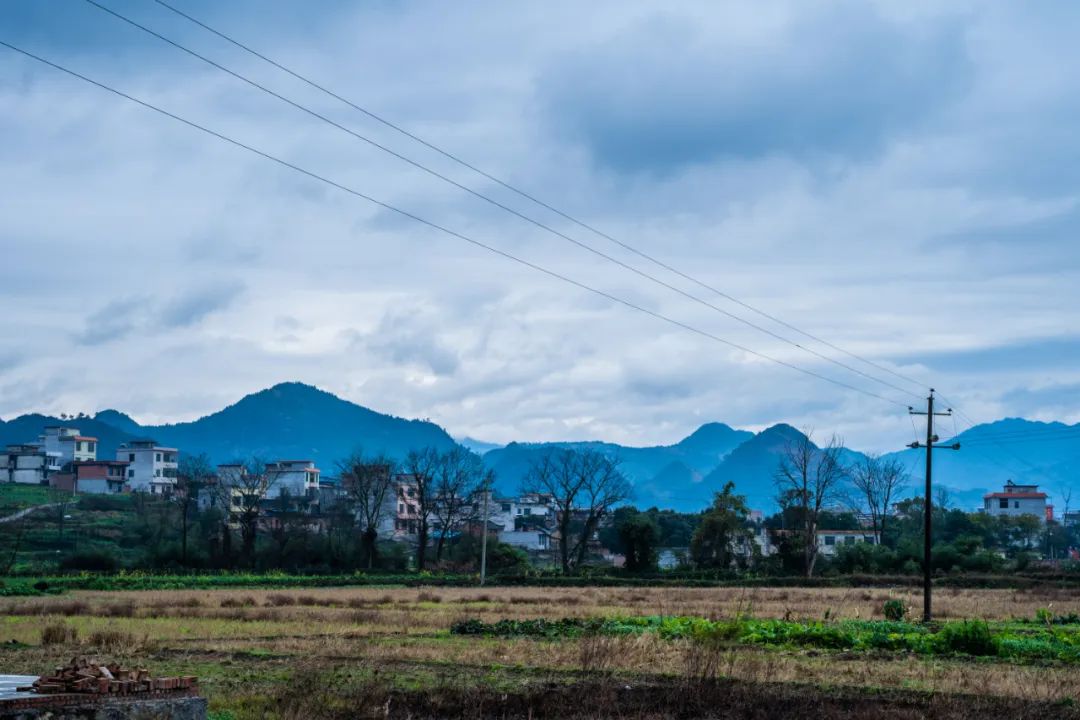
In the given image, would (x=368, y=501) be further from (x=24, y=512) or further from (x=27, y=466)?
(x=27, y=466)

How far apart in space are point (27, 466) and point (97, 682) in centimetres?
19392

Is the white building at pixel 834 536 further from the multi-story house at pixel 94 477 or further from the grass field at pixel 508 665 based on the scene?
the multi-story house at pixel 94 477

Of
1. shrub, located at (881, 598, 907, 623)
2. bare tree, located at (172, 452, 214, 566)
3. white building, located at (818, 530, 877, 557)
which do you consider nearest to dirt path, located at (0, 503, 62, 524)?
bare tree, located at (172, 452, 214, 566)

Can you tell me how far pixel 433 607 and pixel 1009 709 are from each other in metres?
34.5

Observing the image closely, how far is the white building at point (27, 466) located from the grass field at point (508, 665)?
510 ft

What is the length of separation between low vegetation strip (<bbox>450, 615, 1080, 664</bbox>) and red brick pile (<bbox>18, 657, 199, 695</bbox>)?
47.4 ft

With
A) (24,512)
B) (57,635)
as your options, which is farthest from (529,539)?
(57,635)

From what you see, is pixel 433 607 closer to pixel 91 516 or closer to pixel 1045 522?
pixel 91 516

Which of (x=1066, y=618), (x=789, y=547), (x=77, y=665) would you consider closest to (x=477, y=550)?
(x=789, y=547)

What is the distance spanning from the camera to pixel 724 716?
59.7 ft

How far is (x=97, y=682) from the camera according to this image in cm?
1379

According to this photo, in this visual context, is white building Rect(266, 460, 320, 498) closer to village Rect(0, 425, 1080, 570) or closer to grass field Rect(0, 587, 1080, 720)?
village Rect(0, 425, 1080, 570)

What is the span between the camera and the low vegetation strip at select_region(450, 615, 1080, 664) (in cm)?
3000

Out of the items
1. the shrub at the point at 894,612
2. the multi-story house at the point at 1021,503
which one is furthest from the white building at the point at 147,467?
the shrub at the point at 894,612
